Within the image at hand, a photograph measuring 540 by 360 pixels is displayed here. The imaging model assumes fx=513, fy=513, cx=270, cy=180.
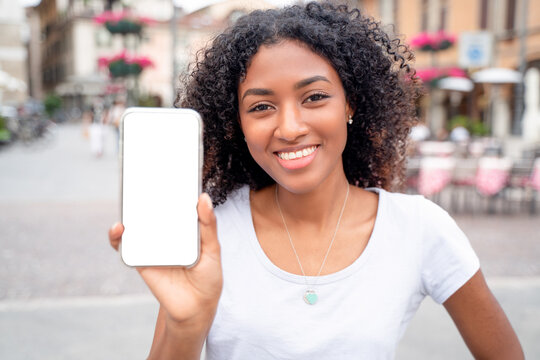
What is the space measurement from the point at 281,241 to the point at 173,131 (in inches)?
19.5

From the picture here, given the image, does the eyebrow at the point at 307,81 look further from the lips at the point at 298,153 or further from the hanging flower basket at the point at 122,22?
the hanging flower basket at the point at 122,22

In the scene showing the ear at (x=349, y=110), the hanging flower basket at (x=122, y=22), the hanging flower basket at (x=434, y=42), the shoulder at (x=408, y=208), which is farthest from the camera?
the hanging flower basket at (x=434, y=42)

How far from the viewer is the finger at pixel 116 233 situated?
1.05 metres

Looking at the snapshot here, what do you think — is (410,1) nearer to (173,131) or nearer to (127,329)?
(127,329)

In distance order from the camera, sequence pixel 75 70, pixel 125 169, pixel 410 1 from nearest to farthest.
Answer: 1. pixel 125 169
2. pixel 410 1
3. pixel 75 70

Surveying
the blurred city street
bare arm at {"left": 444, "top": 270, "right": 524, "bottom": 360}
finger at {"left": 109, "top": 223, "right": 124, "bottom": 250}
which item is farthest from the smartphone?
the blurred city street

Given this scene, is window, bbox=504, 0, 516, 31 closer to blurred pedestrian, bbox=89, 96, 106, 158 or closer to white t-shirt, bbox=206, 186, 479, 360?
blurred pedestrian, bbox=89, 96, 106, 158

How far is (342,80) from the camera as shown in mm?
1459

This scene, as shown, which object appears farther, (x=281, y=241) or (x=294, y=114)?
(x=281, y=241)

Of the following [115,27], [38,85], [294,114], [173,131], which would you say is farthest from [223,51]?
[38,85]

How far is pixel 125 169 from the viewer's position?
3.61 ft

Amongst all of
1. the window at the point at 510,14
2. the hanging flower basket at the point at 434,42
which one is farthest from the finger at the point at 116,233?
the window at the point at 510,14

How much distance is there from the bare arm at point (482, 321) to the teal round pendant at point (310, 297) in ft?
1.26

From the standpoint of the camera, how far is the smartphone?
1.10 m
